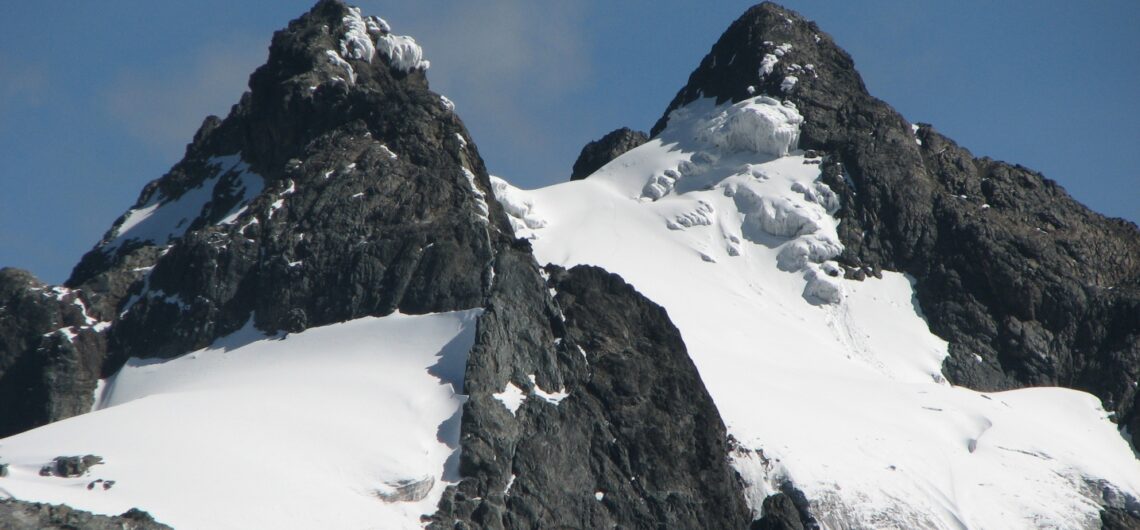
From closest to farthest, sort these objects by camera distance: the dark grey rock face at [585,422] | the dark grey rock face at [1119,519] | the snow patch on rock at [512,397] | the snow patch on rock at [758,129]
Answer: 1. the dark grey rock face at [585,422]
2. the snow patch on rock at [512,397]
3. the dark grey rock face at [1119,519]
4. the snow patch on rock at [758,129]

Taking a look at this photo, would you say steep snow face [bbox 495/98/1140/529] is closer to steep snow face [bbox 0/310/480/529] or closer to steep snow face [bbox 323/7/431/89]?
steep snow face [bbox 323/7/431/89]

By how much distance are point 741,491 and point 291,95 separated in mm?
36818

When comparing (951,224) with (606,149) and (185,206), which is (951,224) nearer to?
(606,149)

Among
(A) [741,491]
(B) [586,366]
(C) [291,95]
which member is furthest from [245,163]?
(A) [741,491]

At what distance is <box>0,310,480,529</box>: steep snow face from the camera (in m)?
65.4

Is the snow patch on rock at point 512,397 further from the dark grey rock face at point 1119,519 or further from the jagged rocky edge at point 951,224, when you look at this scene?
the jagged rocky edge at point 951,224

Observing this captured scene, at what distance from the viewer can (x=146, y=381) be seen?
8494 cm

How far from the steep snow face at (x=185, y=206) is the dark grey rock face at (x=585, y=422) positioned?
80.7 feet

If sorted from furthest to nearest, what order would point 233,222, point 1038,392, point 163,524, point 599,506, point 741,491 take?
point 1038,392 → point 233,222 → point 741,491 → point 599,506 → point 163,524

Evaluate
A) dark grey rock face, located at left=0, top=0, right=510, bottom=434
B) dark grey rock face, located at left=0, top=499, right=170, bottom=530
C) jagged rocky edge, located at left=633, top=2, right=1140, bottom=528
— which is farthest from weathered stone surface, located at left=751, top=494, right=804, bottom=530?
dark grey rock face, located at left=0, top=499, right=170, bottom=530

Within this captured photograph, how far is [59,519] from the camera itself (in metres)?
60.9

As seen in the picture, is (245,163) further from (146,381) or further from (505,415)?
(505,415)

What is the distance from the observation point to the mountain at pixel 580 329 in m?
71.8

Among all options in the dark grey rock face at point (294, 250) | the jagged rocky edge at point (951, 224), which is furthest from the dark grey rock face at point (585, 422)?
the jagged rocky edge at point (951, 224)
